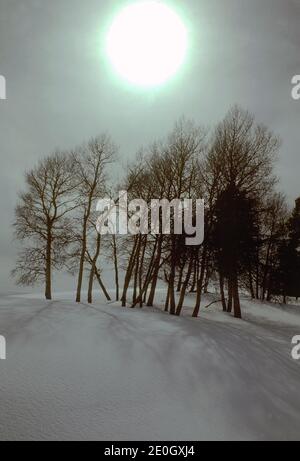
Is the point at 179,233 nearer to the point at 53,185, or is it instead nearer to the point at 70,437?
the point at 53,185

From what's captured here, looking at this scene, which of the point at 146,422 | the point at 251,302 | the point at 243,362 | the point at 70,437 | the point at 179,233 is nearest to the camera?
the point at 70,437

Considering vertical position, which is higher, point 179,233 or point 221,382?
point 179,233

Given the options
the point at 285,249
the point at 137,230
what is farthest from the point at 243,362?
the point at 285,249

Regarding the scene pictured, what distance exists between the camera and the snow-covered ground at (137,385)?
4.32 m

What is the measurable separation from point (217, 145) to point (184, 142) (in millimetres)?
2062

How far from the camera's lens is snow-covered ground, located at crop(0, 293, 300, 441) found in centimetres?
432

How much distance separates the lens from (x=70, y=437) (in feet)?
13.1

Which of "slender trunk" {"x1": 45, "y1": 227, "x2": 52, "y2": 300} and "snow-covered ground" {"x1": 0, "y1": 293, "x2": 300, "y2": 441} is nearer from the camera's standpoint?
"snow-covered ground" {"x1": 0, "y1": 293, "x2": 300, "y2": 441}

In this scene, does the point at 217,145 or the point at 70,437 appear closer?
the point at 70,437

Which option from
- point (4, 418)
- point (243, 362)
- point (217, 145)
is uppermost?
point (217, 145)

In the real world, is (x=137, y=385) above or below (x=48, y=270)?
below

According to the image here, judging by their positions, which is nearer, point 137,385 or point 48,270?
point 137,385

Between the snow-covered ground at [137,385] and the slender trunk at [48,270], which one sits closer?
the snow-covered ground at [137,385]

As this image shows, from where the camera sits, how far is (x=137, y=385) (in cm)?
546
